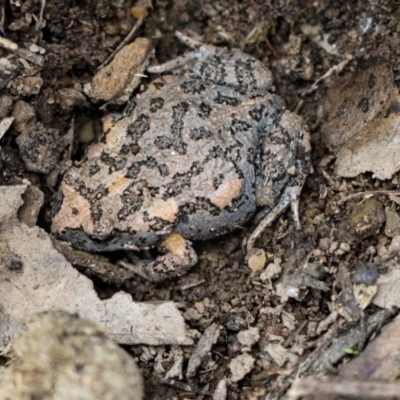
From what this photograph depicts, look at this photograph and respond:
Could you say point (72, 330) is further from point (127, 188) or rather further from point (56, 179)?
point (56, 179)

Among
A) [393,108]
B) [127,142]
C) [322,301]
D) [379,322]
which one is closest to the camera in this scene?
[379,322]

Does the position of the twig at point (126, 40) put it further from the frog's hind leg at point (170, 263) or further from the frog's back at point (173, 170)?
the frog's hind leg at point (170, 263)

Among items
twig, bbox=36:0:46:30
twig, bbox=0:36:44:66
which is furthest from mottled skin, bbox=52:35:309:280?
twig, bbox=36:0:46:30

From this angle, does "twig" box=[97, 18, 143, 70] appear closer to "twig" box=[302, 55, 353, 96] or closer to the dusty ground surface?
the dusty ground surface

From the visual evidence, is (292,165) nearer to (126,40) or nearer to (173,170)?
(173,170)

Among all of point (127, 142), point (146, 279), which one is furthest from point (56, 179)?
point (146, 279)

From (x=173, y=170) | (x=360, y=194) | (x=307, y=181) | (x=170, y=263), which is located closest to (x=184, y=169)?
(x=173, y=170)
